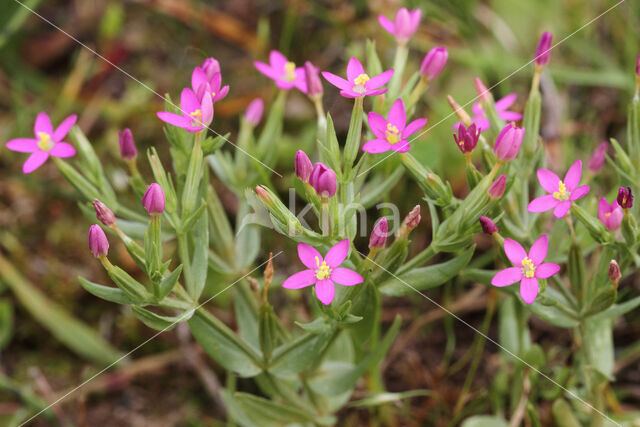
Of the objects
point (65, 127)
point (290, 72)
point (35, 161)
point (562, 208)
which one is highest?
point (290, 72)

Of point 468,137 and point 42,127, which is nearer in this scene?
point 468,137

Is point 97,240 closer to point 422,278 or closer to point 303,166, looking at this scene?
point 303,166

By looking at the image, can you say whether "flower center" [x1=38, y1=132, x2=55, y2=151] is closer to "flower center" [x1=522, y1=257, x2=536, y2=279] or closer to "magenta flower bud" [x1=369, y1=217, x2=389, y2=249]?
"magenta flower bud" [x1=369, y1=217, x2=389, y2=249]

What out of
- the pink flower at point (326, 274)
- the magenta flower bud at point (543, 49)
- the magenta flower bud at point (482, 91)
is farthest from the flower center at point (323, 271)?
the magenta flower bud at point (543, 49)

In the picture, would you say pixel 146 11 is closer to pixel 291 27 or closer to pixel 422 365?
pixel 291 27

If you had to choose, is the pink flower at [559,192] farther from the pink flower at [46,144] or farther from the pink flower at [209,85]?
the pink flower at [46,144]

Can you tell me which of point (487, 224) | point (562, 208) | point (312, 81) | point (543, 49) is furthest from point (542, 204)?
point (312, 81)

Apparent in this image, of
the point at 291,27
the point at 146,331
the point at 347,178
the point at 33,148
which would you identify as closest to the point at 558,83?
the point at 291,27
